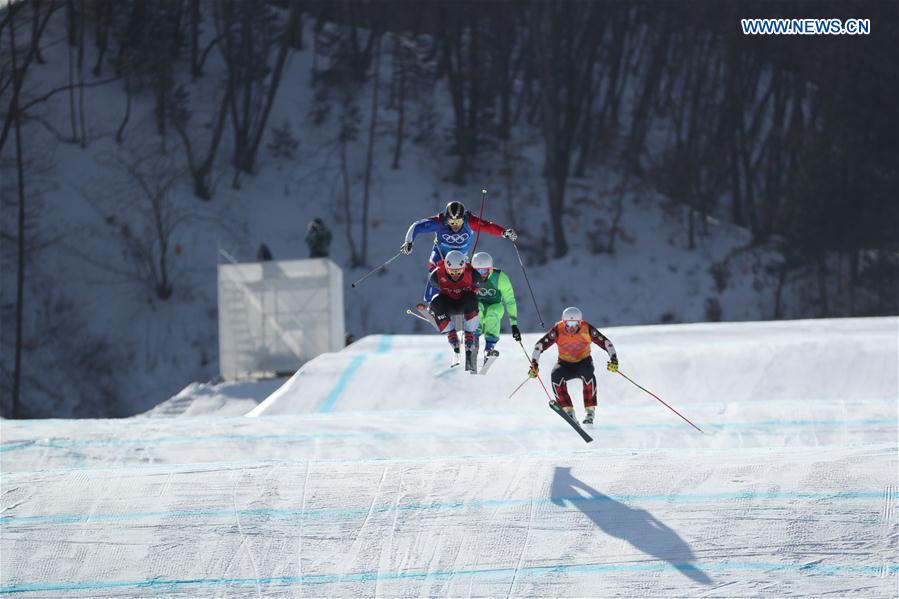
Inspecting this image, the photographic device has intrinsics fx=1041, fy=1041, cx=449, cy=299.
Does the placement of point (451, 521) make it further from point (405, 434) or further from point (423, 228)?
point (405, 434)

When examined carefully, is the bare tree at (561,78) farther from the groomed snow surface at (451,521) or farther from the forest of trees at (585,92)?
the groomed snow surface at (451,521)

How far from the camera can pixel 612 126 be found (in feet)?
143

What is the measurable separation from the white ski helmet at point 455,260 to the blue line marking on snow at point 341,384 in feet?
30.9

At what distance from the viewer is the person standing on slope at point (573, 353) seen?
8695 millimetres

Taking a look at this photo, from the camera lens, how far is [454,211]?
7.92 metres

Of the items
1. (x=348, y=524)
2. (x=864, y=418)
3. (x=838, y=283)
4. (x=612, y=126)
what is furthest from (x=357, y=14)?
(x=348, y=524)

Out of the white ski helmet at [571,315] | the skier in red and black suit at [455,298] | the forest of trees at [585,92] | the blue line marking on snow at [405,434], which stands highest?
the forest of trees at [585,92]

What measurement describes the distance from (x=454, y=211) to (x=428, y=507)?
2981 millimetres

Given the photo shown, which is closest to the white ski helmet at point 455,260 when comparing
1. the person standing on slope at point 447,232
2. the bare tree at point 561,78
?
the person standing on slope at point 447,232

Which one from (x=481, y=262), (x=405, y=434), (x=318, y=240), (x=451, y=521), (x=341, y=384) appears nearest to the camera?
(x=481, y=262)

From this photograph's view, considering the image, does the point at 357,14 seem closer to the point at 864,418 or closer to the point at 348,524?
the point at 864,418

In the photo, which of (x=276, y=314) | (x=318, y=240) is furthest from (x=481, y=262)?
(x=276, y=314)

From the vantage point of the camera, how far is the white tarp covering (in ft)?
77.0

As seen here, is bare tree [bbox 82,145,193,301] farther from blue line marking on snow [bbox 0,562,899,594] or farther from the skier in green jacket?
the skier in green jacket
